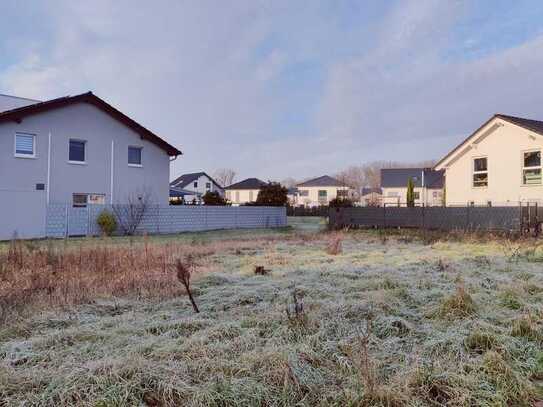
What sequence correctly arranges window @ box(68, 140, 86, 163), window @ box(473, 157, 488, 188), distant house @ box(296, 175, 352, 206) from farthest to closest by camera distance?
distant house @ box(296, 175, 352, 206) → window @ box(473, 157, 488, 188) → window @ box(68, 140, 86, 163)

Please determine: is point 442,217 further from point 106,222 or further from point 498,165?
point 106,222

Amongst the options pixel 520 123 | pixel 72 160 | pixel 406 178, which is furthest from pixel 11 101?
pixel 406 178

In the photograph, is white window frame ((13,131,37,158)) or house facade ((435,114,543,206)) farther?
house facade ((435,114,543,206))

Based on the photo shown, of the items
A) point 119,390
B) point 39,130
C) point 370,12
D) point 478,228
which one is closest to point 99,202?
point 39,130

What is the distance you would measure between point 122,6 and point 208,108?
7.78m

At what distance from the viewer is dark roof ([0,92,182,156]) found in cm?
1492

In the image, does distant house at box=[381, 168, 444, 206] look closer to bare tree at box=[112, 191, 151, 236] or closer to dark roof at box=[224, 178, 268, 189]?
dark roof at box=[224, 178, 268, 189]

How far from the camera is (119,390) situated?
235cm

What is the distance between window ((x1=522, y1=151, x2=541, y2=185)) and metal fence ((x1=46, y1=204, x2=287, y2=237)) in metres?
11.8

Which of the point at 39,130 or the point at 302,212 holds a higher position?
the point at 39,130

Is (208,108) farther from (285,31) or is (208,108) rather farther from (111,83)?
(285,31)

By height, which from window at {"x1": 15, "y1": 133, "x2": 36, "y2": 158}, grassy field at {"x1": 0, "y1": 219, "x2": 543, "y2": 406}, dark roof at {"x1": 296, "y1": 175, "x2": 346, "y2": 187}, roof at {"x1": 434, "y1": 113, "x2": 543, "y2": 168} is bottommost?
grassy field at {"x1": 0, "y1": 219, "x2": 543, "y2": 406}

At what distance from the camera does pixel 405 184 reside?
4878cm

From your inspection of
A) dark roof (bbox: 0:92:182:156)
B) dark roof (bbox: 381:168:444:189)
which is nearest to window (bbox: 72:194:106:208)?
dark roof (bbox: 0:92:182:156)
